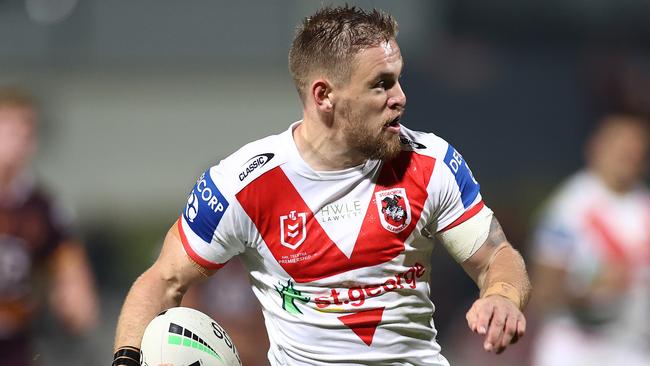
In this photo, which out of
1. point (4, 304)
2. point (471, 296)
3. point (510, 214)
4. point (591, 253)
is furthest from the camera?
point (510, 214)

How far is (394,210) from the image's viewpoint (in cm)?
454

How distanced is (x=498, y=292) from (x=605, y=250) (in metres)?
4.56

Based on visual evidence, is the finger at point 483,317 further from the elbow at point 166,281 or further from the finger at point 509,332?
the elbow at point 166,281

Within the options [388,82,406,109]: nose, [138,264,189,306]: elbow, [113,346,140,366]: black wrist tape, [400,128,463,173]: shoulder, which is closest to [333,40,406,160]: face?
[388,82,406,109]: nose

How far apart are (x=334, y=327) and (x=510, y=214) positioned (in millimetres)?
9414

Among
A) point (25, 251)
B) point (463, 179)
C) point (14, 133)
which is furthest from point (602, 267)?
point (463, 179)

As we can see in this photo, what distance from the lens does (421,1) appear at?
1432 cm

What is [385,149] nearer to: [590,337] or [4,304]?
[4,304]

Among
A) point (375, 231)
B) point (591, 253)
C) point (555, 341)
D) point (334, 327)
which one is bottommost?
point (555, 341)

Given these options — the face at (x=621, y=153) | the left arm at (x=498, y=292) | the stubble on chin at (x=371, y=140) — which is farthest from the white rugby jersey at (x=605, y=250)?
the stubble on chin at (x=371, y=140)

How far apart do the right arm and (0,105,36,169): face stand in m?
3.44

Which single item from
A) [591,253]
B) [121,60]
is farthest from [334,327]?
[121,60]

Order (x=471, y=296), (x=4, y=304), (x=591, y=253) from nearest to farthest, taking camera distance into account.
Answer: 1. (x=4, y=304)
2. (x=591, y=253)
3. (x=471, y=296)

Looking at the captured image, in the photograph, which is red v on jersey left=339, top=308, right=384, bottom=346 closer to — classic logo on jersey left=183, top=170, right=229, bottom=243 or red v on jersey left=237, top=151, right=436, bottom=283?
red v on jersey left=237, top=151, right=436, bottom=283
